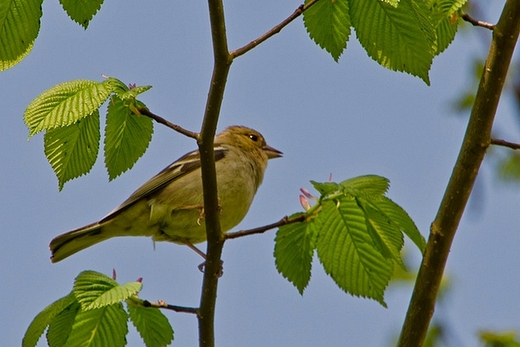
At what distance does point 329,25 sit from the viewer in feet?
11.2

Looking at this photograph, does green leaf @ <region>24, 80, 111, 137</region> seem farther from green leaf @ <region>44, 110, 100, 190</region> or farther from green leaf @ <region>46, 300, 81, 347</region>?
green leaf @ <region>46, 300, 81, 347</region>

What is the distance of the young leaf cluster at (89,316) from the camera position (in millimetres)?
3217

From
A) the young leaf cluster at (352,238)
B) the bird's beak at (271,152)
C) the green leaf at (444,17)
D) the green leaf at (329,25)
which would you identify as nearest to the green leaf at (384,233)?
the young leaf cluster at (352,238)

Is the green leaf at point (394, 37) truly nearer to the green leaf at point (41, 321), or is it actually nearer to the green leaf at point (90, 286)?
the green leaf at point (90, 286)

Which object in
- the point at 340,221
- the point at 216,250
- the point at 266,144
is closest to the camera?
the point at 340,221

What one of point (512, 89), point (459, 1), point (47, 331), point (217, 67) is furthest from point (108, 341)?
point (512, 89)

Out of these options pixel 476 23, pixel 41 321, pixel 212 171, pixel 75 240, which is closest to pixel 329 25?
pixel 476 23

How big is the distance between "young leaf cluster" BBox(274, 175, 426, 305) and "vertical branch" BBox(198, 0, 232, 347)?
14.3 inches

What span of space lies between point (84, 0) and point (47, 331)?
1.49m

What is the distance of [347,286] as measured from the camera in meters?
3.46

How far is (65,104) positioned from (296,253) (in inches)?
48.4

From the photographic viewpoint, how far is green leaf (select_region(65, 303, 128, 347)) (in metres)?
3.28

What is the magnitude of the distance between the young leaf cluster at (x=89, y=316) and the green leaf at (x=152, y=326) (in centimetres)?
3

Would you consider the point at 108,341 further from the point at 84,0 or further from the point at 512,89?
the point at 512,89
